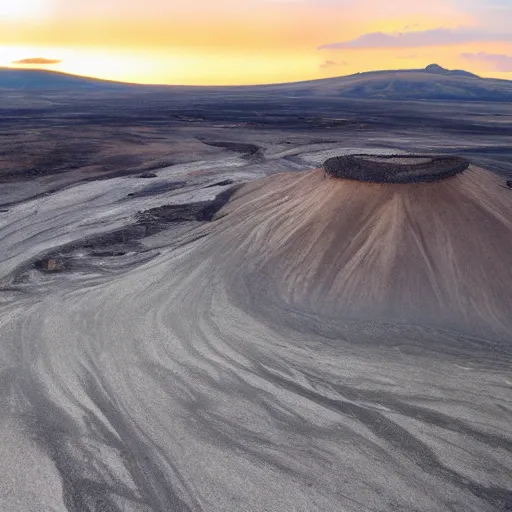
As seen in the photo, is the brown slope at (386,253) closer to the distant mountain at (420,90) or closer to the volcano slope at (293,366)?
the volcano slope at (293,366)

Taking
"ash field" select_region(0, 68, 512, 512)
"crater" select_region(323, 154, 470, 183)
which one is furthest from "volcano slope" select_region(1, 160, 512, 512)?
"crater" select_region(323, 154, 470, 183)

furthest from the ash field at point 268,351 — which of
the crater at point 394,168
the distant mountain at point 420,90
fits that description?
the distant mountain at point 420,90

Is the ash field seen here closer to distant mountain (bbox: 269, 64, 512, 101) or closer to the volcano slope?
the volcano slope

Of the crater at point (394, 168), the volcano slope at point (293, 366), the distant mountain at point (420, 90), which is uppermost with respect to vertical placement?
the distant mountain at point (420, 90)

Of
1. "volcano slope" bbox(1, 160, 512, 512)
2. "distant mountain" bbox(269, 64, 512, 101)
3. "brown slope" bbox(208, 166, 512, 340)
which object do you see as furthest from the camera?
"distant mountain" bbox(269, 64, 512, 101)

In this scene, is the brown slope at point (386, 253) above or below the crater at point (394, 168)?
below

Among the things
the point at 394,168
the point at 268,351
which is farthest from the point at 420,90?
the point at 268,351

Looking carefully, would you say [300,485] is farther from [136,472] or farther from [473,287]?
[473,287]
